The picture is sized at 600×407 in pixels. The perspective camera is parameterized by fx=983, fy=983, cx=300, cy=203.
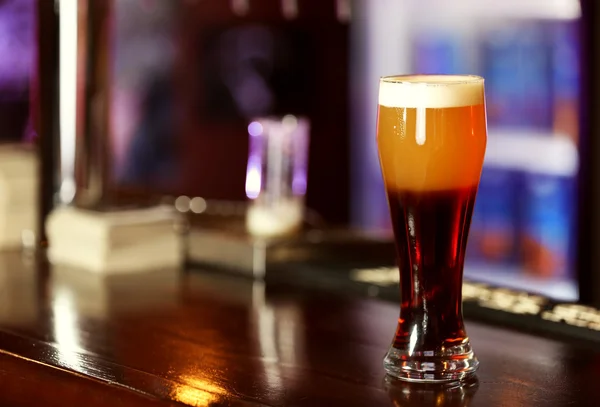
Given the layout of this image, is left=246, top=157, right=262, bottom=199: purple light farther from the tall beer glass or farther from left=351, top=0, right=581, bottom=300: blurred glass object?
left=351, top=0, right=581, bottom=300: blurred glass object

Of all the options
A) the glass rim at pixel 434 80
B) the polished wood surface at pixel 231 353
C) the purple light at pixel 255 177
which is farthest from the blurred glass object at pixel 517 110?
the glass rim at pixel 434 80

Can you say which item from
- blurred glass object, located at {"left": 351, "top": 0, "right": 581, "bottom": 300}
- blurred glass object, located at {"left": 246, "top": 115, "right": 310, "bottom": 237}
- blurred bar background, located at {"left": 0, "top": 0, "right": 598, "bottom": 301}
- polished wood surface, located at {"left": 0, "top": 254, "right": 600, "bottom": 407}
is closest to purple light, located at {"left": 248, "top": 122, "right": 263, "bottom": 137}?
blurred glass object, located at {"left": 246, "top": 115, "right": 310, "bottom": 237}

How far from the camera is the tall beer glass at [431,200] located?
92cm

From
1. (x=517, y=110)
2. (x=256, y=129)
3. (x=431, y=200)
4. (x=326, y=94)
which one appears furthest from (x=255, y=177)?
(x=326, y=94)

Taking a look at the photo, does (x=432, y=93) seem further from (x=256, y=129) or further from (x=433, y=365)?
(x=256, y=129)

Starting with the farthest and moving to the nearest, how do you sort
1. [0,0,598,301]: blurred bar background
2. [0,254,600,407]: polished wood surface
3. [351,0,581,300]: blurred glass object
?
[0,0,598,301]: blurred bar background → [351,0,581,300]: blurred glass object → [0,254,600,407]: polished wood surface

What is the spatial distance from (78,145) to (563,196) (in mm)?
2340

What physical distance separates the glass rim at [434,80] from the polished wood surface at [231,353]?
0.93ft

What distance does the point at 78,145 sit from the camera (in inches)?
66.7

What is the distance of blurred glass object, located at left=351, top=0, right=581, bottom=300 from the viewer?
352 centimetres

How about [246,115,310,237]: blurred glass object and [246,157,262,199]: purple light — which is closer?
[246,115,310,237]: blurred glass object

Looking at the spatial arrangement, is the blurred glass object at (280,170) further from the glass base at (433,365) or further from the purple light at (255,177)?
the glass base at (433,365)

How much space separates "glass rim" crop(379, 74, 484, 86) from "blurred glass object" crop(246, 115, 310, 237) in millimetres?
730

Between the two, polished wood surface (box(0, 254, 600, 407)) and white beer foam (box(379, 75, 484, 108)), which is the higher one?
white beer foam (box(379, 75, 484, 108))
